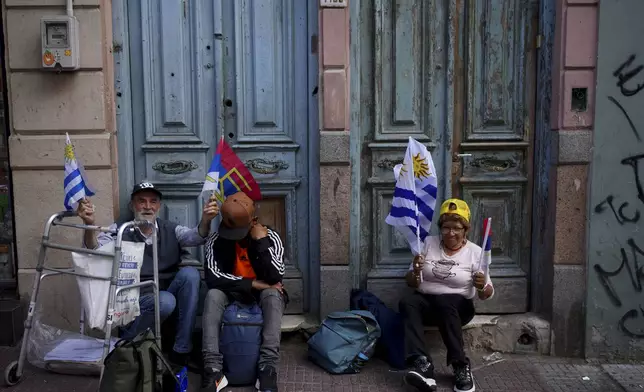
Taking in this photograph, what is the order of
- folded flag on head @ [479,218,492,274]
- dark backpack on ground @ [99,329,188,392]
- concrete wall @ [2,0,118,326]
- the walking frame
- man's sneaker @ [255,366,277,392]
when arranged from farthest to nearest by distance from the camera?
concrete wall @ [2,0,118,326] < man's sneaker @ [255,366,277,392] < folded flag on head @ [479,218,492,274] < the walking frame < dark backpack on ground @ [99,329,188,392]

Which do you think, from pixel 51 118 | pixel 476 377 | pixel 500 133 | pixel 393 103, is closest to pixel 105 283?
pixel 51 118

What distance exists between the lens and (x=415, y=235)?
13.9 feet

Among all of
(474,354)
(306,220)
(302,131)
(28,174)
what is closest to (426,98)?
(302,131)

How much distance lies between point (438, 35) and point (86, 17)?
2.71 meters

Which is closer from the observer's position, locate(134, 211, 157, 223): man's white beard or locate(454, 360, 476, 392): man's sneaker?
locate(454, 360, 476, 392): man's sneaker

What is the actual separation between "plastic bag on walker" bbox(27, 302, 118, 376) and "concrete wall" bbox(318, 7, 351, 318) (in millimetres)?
1675

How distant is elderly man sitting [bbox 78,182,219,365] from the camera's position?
4.32m

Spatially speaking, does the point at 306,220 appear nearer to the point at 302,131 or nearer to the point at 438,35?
the point at 302,131

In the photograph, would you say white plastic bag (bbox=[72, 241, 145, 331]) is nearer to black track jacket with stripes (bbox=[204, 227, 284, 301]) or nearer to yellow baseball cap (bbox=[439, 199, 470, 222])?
black track jacket with stripes (bbox=[204, 227, 284, 301])

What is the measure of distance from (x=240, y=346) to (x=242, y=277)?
49cm

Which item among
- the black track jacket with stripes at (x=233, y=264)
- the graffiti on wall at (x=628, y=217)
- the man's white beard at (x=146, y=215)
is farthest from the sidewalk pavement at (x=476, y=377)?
the man's white beard at (x=146, y=215)

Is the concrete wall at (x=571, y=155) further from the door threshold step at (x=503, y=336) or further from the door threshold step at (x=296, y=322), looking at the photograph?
the door threshold step at (x=296, y=322)

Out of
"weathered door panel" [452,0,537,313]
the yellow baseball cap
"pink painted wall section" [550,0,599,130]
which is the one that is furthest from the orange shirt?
"pink painted wall section" [550,0,599,130]

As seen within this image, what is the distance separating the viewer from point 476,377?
448 centimetres
